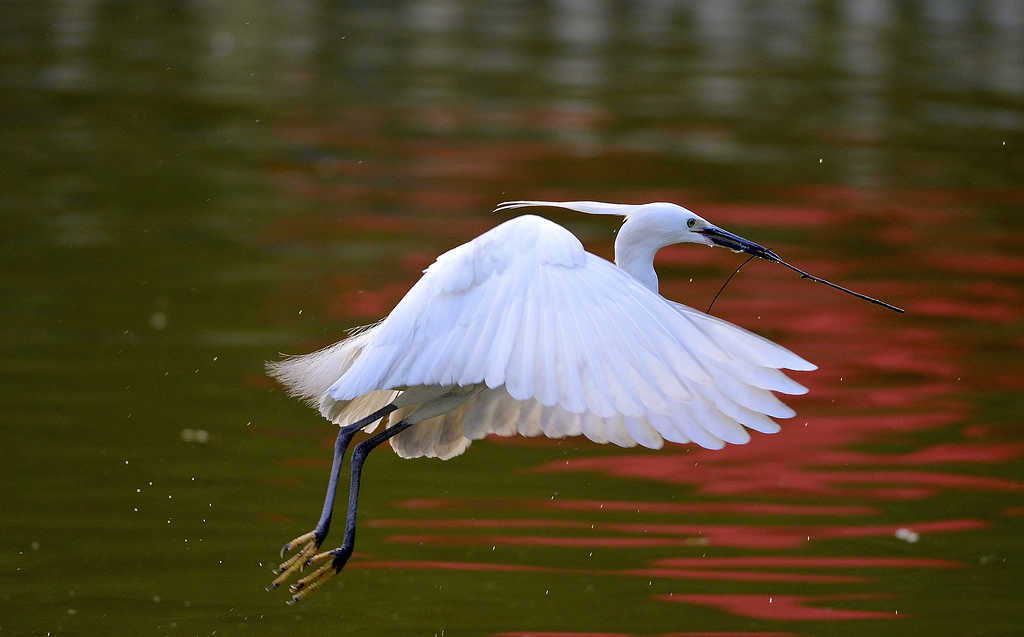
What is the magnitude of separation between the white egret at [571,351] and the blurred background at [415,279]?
1341 millimetres

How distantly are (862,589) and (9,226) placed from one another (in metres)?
7.44

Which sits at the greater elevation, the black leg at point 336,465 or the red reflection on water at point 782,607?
the black leg at point 336,465

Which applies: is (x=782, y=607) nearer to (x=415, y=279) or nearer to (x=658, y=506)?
(x=658, y=506)

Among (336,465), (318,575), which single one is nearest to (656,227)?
(336,465)

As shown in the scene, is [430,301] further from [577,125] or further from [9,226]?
[577,125]

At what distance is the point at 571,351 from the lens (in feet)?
15.7

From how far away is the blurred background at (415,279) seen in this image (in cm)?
668

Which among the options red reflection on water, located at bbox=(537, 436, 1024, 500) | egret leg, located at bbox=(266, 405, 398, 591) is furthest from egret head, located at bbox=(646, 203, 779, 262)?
red reflection on water, located at bbox=(537, 436, 1024, 500)

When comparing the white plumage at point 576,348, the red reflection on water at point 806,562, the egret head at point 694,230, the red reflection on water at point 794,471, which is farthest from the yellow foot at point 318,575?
the red reflection on water at point 794,471

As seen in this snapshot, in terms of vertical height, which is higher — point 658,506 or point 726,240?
point 726,240

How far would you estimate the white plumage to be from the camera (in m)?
4.74

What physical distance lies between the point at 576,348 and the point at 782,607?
220 centimetres

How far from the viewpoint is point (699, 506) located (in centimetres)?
769

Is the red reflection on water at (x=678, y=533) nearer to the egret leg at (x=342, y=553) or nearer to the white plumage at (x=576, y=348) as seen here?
the egret leg at (x=342, y=553)
